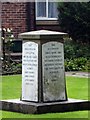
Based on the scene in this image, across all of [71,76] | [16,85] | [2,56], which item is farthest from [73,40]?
[16,85]

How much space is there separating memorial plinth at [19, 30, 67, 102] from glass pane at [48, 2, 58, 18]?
1322 centimetres

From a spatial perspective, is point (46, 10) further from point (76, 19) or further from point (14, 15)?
point (14, 15)

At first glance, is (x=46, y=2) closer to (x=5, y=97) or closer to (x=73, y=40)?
(x=73, y=40)

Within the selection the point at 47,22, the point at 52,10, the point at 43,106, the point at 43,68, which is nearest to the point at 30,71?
the point at 43,68

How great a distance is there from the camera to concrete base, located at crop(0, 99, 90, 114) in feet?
32.3

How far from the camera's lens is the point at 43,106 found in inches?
388

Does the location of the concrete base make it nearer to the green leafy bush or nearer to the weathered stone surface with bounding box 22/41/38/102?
the weathered stone surface with bounding box 22/41/38/102

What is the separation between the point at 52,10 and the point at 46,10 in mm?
266

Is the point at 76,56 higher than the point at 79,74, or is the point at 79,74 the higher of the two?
the point at 76,56

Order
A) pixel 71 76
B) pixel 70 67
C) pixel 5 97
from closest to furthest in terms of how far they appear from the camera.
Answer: pixel 5 97, pixel 71 76, pixel 70 67

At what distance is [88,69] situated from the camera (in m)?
18.6

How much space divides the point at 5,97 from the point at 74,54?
8.98 meters

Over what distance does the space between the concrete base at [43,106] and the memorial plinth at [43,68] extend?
17 cm

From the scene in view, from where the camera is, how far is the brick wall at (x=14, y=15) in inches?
845
